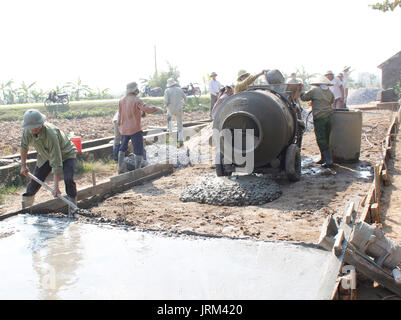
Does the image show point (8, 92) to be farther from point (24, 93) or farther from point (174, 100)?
point (174, 100)

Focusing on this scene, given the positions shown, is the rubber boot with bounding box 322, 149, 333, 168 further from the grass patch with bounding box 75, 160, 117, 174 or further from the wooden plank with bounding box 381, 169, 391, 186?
the grass patch with bounding box 75, 160, 117, 174

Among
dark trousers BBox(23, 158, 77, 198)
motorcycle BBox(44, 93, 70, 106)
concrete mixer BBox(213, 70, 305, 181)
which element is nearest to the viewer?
dark trousers BBox(23, 158, 77, 198)

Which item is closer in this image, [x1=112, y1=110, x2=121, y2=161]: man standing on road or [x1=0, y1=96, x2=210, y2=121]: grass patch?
[x1=112, y1=110, x2=121, y2=161]: man standing on road

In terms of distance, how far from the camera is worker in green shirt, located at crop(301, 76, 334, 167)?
25.6 feet

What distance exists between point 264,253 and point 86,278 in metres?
1.59

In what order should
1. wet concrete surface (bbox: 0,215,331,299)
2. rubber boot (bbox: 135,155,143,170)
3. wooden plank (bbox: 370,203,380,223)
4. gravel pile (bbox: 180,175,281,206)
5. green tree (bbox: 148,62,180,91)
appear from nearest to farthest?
wet concrete surface (bbox: 0,215,331,299) < wooden plank (bbox: 370,203,380,223) < gravel pile (bbox: 180,175,281,206) < rubber boot (bbox: 135,155,143,170) < green tree (bbox: 148,62,180,91)

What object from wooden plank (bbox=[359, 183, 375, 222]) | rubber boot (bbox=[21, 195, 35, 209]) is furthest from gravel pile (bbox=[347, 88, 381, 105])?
rubber boot (bbox=[21, 195, 35, 209])

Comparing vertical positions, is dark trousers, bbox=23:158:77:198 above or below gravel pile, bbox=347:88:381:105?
below

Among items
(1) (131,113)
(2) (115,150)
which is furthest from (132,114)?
(2) (115,150)

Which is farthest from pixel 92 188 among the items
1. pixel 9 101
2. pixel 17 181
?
pixel 9 101

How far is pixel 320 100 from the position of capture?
7797 millimetres

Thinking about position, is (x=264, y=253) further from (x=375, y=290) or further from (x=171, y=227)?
(x=171, y=227)

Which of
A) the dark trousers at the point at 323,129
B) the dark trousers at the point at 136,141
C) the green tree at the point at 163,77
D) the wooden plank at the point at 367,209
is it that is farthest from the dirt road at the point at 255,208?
the green tree at the point at 163,77

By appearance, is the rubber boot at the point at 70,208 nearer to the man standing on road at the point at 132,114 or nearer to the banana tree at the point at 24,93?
the man standing on road at the point at 132,114
